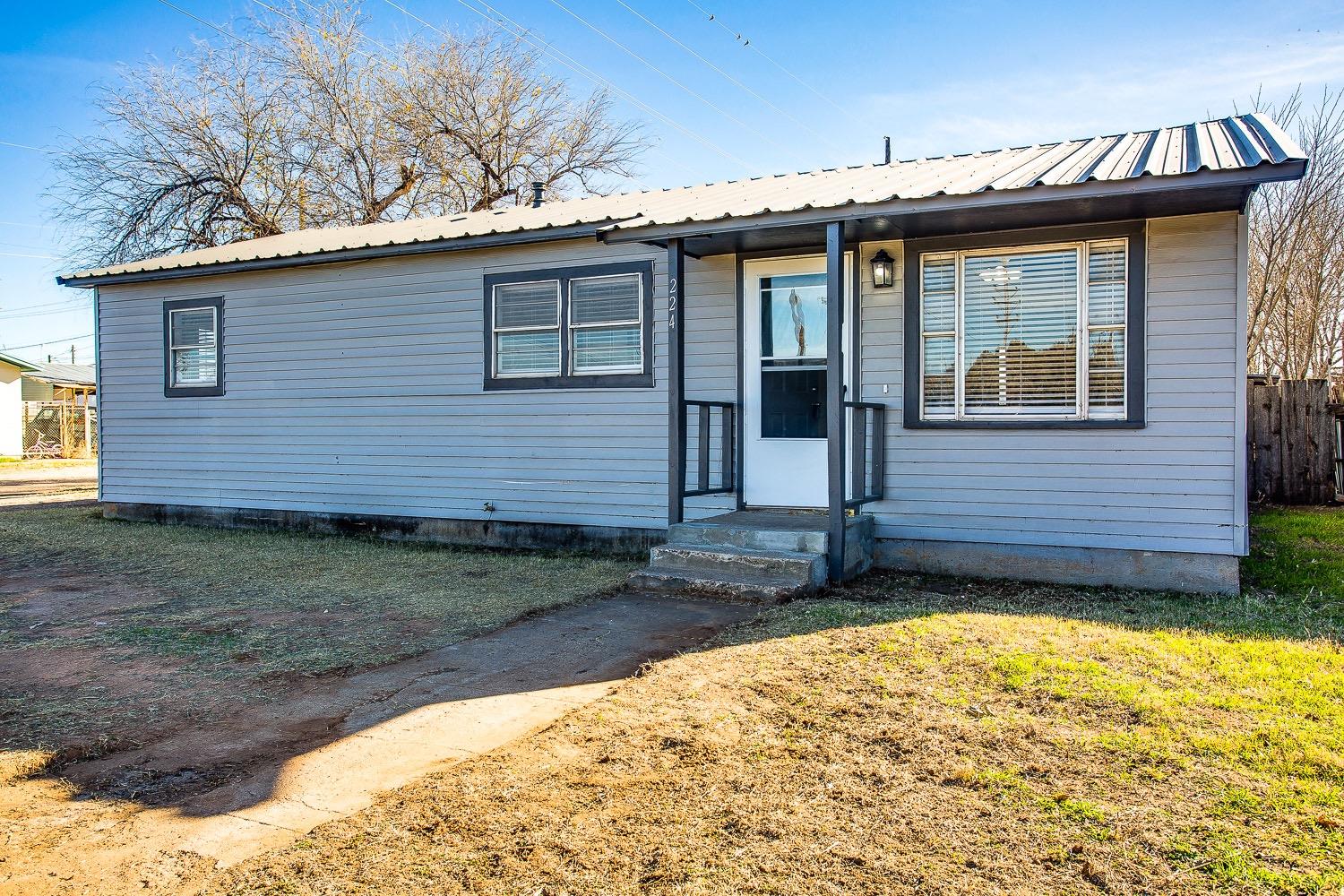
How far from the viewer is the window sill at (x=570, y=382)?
8000 mm

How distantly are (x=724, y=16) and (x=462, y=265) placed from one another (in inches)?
313

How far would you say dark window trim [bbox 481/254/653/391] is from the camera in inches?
313

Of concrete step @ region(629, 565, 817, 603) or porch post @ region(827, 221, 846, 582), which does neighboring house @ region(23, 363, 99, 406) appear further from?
porch post @ region(827, 221, 846, 582)

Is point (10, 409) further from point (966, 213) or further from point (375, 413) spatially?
point (966, 213)

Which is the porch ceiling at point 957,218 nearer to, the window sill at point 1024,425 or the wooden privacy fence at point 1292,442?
the window sill at point 1024,425

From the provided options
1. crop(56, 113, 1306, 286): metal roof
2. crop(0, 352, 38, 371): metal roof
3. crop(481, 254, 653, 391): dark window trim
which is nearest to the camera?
crop(56, 113, 1306, 286): metal roof

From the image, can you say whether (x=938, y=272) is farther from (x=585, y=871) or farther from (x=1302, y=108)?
(x=1302, y=108)

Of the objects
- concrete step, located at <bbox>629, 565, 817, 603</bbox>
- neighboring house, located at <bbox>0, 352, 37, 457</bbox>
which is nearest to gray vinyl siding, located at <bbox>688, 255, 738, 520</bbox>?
concrete step, located at <bbox>629, 565, 817, 603</bbox>

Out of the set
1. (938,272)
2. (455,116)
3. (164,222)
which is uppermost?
(455,116)

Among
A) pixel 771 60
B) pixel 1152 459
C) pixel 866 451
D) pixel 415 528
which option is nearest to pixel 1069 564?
pixel 1152 459

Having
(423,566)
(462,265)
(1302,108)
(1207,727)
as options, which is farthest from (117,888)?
(1302,108)

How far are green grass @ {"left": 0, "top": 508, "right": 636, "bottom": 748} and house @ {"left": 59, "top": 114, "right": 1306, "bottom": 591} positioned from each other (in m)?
0.85

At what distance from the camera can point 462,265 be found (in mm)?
8766

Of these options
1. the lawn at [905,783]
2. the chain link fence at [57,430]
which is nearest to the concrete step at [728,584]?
the lawn at [905,783]
